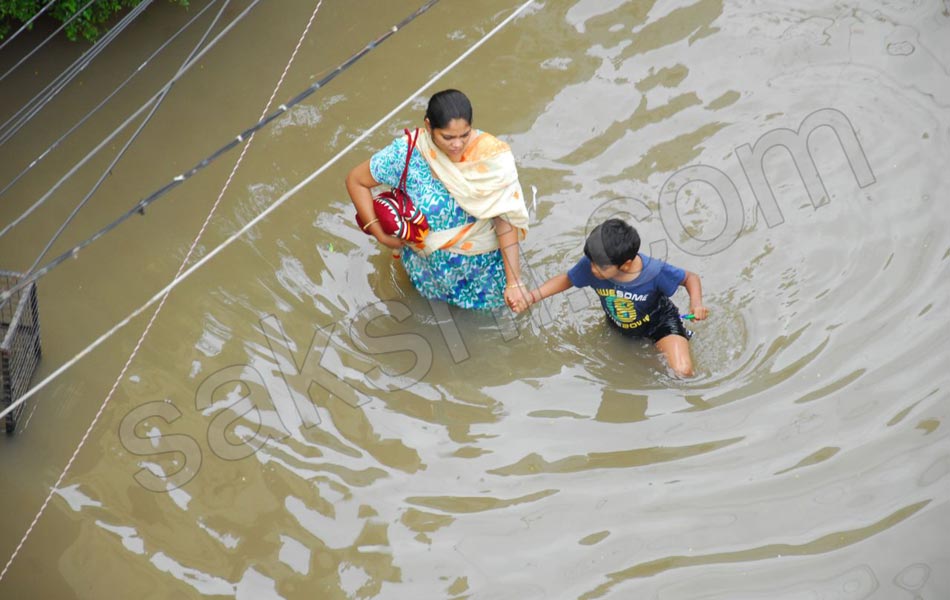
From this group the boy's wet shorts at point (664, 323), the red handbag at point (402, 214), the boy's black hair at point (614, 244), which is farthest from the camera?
the boy's wet shorts at point (664, 323)

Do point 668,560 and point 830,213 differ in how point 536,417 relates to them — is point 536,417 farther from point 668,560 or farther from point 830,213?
point 830,213

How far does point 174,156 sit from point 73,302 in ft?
3.68

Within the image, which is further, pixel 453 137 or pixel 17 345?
pixel 17 345

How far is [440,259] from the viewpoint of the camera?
4.71 meters

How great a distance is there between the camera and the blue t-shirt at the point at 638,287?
446 centimetres

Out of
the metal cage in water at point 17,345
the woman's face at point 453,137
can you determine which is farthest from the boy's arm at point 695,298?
the metal cage in water at point 17,345

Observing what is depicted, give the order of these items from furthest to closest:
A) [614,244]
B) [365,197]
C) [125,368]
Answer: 1. [125,368]
2. [365,197]
3. [614,244]

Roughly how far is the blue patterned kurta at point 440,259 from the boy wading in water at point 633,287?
13.3 inches

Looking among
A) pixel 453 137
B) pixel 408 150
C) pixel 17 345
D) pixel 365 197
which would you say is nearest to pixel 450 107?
pixel 453 137

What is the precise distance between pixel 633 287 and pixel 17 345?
285 centimetres

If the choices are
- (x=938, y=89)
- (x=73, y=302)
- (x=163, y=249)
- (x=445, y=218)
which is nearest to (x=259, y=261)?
(x=163, y=249)

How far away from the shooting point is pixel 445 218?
452cm

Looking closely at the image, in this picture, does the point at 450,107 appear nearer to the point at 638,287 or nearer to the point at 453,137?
the point at 453,137

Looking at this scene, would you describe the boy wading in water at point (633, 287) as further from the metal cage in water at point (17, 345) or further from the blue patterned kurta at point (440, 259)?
the metal cage in water at point (17, 345)
